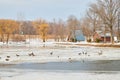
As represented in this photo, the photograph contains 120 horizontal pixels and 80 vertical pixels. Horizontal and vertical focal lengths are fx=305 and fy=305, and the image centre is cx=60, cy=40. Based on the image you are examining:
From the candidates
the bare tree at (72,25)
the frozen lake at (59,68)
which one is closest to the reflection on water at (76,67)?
the frozen lake at (59,68)

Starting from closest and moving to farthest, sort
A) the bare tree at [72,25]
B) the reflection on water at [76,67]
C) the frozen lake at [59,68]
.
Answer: the frozen lake at [59,68]
the reflection on water at [76,67]
the bare tree at [72,25]

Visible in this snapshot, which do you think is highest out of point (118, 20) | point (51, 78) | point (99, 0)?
point (99, 0)

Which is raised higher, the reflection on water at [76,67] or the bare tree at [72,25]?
the bare tree at [72,25]

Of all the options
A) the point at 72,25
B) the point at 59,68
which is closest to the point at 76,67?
the point at 59,68

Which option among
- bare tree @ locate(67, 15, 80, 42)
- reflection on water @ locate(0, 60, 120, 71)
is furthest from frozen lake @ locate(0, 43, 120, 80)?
bare tree @ locate(67, 15, 80, 42)

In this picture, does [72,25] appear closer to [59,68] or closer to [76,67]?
[76,67]

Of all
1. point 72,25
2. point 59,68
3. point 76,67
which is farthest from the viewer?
point 72,25

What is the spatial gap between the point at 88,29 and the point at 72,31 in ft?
70.5

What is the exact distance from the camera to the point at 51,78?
607 inches

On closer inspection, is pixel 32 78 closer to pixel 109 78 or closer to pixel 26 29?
pixel 109 78

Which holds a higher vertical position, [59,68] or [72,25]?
[72,25]

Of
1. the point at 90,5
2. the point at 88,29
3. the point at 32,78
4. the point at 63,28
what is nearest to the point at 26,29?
the point at 63,28

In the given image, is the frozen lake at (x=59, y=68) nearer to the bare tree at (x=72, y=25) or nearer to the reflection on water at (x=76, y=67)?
the reflection on water at (x=76, y=67)

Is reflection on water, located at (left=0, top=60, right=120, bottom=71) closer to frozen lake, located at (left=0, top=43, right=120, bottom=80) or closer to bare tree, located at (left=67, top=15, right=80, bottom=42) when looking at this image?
frozen lake, located at (left=0, top=43, right=120, bottom=80)
